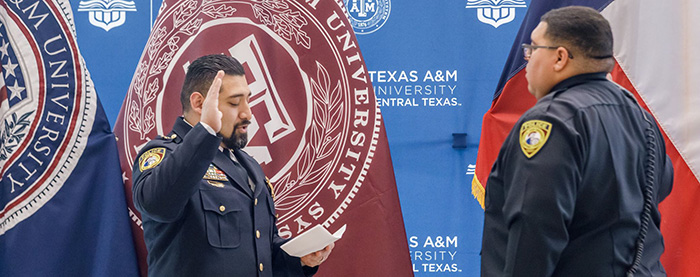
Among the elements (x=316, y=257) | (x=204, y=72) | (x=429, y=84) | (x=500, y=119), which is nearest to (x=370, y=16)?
(x=429, y=84)

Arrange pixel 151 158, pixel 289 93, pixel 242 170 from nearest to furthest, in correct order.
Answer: pixel 151 158, pixel 242 170, pixel 289 93

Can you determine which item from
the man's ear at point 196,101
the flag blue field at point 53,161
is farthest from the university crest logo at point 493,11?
the flag blue field at point 53,161

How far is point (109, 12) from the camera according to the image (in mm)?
3363

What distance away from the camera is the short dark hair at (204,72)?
7.41 ft

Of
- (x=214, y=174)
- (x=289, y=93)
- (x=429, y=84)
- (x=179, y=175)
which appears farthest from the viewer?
(x=429, y=84)

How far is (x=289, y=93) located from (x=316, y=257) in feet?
2.42

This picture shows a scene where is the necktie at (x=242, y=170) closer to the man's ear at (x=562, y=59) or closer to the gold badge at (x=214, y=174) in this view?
the gold badge at (x=214, y=174)

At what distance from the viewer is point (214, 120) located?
198 centimetres

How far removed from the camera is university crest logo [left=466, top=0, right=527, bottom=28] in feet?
11.0

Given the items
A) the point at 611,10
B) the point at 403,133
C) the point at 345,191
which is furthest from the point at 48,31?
the point at 611,10

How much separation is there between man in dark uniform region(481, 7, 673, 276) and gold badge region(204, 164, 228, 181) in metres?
0.83

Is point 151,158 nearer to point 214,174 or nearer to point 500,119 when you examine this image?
point 214,174

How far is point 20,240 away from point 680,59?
2402mm

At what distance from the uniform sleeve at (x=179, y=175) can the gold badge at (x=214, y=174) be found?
0.70 feet
